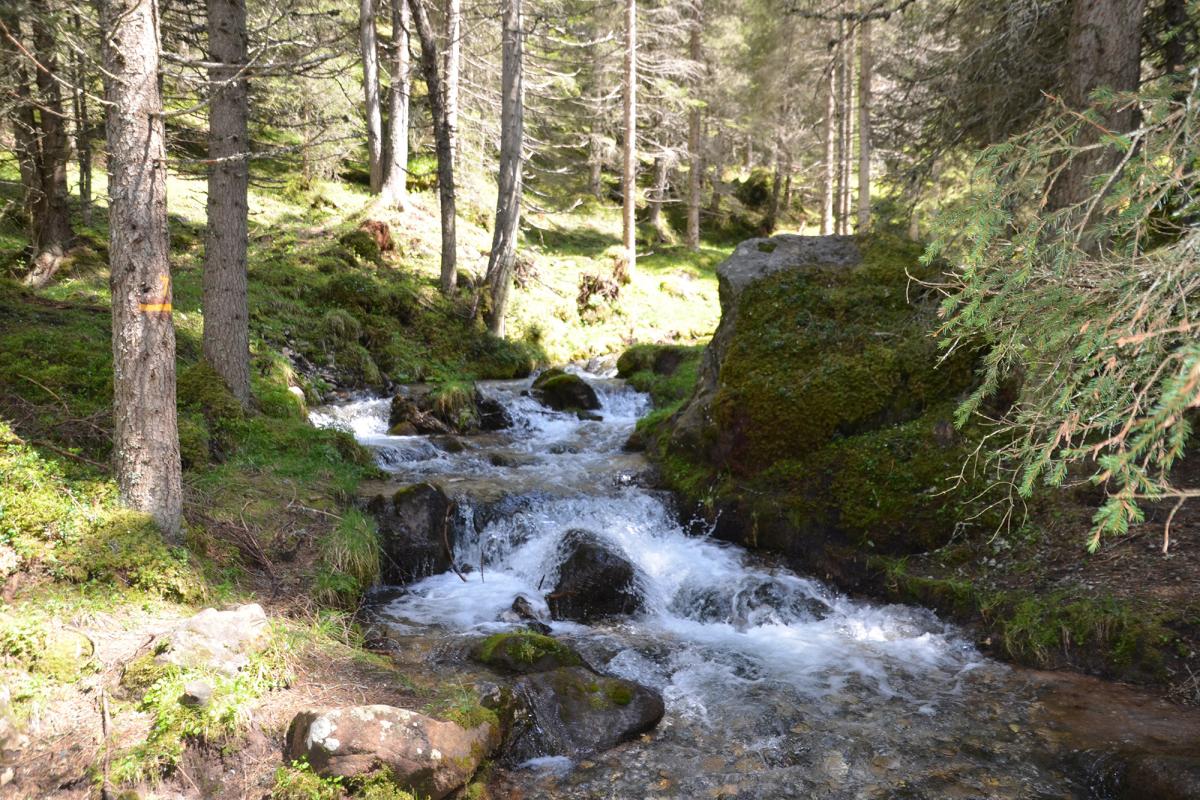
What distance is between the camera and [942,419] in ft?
25.1

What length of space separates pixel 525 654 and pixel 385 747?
1.71 meters

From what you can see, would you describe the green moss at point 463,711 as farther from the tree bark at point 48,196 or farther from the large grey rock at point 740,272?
the tree bark at point 48,196

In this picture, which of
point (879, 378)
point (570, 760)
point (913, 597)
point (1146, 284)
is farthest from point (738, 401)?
point (1146, 284)

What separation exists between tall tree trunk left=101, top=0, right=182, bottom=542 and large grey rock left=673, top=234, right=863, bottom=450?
627cm

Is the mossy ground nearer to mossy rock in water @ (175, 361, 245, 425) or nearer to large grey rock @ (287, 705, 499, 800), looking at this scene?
large grey rock @ (287, 705, 499, 800)

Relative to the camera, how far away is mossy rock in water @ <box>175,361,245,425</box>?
7.83 meters

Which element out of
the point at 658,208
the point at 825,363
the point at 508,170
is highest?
the point at 658,208

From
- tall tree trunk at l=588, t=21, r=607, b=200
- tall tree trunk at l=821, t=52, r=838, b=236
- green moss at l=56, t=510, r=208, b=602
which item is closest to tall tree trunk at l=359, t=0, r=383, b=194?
tall tree trunk at l=588, t=21, r=607, b=200

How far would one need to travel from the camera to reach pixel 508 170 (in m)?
16.5

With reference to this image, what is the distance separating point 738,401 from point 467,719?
543cm

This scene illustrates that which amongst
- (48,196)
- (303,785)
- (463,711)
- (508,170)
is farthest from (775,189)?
(303,785)

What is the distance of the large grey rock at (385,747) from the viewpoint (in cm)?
392

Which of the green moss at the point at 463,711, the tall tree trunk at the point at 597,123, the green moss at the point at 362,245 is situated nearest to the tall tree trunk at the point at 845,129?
the tall tree trunk at the point at 597,123

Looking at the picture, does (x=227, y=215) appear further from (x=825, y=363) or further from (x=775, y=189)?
(x=775, y=189)
